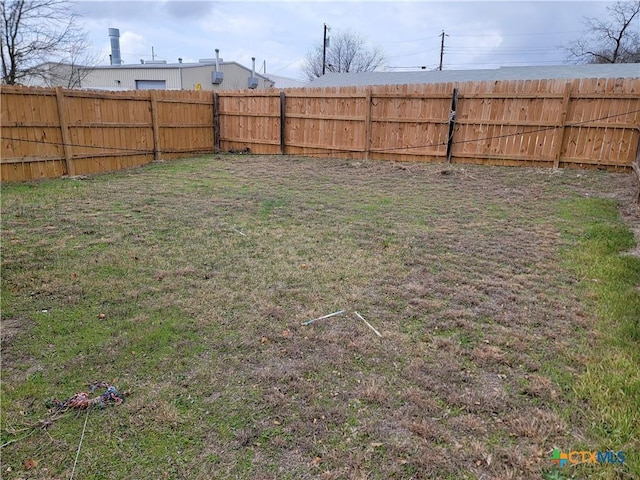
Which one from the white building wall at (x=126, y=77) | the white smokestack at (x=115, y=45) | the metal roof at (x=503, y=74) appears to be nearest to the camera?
the metal roof at (x=503, y=74)

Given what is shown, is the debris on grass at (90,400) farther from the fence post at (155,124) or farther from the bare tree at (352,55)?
the bare tree at (352,55)

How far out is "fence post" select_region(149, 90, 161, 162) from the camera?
31.3ft

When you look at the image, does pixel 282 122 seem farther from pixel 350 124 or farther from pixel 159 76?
pixel 159 76

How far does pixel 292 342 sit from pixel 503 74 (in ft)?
48.3

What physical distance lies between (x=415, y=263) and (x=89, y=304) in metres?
2.72

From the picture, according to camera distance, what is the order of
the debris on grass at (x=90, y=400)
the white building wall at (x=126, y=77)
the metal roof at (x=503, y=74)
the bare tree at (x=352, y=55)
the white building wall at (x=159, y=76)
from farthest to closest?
the bare tree at (x=352, y=55)
the white building wall at (x=126, y=77)
the white building wall at (x=159, y=76)
the metal roof at (x=503, y=74)
the debris on grass at (x=90, y=400)

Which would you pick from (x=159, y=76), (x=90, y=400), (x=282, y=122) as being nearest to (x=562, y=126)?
(x=282, y=122)

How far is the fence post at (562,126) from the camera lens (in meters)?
7.67

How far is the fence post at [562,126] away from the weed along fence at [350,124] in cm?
2

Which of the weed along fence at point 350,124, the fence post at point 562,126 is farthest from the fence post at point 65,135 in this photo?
the fence post at point 562,126

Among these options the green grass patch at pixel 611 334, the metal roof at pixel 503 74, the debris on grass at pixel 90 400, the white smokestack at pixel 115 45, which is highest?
the white smokestack at pixel 115 45

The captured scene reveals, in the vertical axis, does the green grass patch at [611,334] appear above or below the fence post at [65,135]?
below

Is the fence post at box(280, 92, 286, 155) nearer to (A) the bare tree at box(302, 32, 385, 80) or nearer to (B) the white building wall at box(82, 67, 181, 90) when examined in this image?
(B) the white building wall at box(82, 67, 181, 90)

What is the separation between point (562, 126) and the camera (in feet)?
25.8
